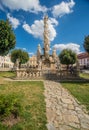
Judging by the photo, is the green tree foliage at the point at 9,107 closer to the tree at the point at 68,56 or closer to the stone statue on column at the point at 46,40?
the stone statue on column at the point at 46,40

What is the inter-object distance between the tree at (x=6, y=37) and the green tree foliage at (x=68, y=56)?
33.4m

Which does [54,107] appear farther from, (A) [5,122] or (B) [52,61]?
(B) [52,61]

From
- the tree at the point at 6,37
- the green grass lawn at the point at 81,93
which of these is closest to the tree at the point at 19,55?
the tree at the point at 6,37

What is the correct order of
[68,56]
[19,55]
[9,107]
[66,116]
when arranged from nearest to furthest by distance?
[9,107], [66,116], [68,56], [19,55]

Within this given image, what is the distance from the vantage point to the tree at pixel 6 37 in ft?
59.3

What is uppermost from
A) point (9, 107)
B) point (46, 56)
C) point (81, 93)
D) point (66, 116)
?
point (46, 56)

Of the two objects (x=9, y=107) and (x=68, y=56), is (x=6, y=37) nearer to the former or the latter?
(x=9, y=107)

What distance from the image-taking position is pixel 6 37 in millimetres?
18297

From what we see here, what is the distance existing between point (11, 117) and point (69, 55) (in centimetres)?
4732

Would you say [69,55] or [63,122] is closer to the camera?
[63,122]

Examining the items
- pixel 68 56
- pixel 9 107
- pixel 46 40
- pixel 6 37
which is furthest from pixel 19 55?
pixel 9 107

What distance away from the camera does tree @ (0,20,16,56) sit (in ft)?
59.3

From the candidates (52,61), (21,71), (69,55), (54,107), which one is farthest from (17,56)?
(54,107)

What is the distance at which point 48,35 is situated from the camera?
116ft
